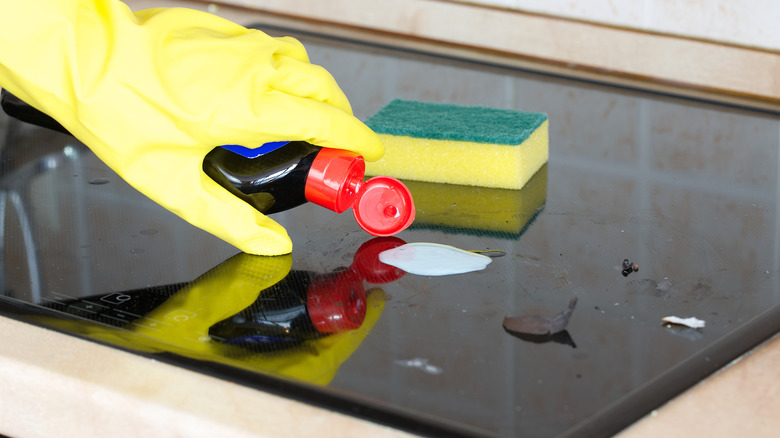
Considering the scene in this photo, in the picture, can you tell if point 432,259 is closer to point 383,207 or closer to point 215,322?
point 383,207

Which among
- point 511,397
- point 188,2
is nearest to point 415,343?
point 511,397

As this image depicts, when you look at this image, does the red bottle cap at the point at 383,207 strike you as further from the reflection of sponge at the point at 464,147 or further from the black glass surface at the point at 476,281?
the reflection of sponge at the point at 464,147

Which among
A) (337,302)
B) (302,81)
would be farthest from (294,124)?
(337,302)

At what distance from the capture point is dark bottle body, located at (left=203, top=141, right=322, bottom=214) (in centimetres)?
71

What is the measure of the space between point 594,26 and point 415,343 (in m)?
0.72

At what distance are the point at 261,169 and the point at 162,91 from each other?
102 mm

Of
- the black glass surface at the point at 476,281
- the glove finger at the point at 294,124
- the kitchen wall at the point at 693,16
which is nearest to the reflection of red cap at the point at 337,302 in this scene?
the black glass surface at the point at 476,281

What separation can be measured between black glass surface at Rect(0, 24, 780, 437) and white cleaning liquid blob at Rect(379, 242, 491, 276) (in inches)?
0.4

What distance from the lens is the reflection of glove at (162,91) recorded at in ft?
2.15

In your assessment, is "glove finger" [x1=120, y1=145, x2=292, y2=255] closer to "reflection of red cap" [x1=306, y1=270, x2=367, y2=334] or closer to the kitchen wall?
"reflection of red cap" [x1=306, y1=270, x2=367, y2=334]

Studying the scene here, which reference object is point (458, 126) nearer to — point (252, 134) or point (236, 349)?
point (252, 134)

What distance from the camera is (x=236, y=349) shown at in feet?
1.95

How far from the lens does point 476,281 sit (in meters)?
0.68

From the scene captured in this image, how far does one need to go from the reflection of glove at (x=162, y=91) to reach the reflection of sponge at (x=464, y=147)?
6.6 inches
